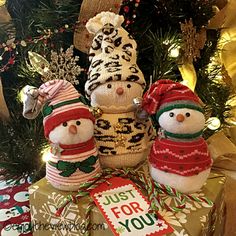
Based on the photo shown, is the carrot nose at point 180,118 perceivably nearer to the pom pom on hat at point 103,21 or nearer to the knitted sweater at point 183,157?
the knitted sweater at point 183,157

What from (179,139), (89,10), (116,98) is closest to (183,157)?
(179,139)

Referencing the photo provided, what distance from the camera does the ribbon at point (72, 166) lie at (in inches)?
24.8

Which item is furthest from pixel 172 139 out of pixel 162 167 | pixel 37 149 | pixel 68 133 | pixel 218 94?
pixel 218 94

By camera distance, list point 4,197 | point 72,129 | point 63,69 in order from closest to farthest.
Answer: point 72,129 → point 63,69 → point 4,197

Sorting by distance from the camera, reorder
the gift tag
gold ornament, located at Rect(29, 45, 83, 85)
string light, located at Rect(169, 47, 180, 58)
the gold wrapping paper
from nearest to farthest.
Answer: the gift tag, gold ornament, located at Rect(29, 45, 83, 85), the gold wrapping paper, string light, located at Rect(169, 47, 180, 58)

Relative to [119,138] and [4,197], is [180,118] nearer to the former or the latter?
[119,138]

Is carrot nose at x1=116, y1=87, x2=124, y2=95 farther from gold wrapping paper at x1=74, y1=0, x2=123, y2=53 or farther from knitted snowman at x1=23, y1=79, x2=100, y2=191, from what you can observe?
gold wrapping paper at x1=74, y1=0, x2=123, y2=53

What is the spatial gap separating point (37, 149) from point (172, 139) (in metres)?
0.32

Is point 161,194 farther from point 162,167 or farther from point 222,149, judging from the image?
point 222,149

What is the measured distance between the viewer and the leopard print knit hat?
67 cm

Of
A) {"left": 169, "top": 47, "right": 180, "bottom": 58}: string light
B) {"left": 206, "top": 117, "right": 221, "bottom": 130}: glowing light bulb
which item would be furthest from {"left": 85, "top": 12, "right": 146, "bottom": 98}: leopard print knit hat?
{"left": 206, "top": 117, "right": 221, "bottom": 130}: glowing light bulb

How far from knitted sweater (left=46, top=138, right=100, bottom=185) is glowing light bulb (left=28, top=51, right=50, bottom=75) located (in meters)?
0.20

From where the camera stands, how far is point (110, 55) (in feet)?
2.24

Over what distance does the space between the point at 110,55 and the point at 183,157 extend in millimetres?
212
